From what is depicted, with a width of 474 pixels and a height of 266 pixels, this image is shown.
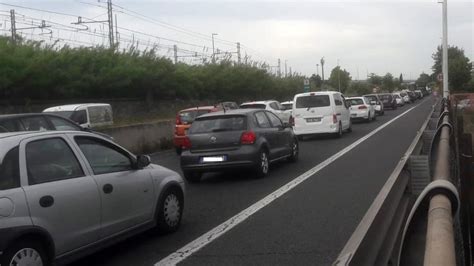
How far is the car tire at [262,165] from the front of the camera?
1286 cm

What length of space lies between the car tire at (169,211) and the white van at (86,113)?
10948 mm

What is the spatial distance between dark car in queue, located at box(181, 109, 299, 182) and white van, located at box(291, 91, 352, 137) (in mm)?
10618

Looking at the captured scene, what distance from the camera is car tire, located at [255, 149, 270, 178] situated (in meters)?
12.9

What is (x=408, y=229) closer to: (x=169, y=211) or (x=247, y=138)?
(x=169, y=211)

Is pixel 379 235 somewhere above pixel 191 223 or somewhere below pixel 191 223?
above

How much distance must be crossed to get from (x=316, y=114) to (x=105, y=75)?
47.5 feet

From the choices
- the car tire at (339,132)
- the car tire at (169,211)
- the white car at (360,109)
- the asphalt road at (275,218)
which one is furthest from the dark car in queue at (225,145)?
the white car at (360,109)

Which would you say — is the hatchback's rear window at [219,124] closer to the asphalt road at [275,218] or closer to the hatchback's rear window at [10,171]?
the asphalt road at [275,218]

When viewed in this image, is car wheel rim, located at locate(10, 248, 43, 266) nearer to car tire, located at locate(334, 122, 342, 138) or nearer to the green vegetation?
car tire, located at locate(334, 122, 342, 138)

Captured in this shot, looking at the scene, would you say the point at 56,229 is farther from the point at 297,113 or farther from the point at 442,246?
the point at 297,113

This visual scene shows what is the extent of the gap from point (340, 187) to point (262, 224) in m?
3.39

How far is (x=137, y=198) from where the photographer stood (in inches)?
284

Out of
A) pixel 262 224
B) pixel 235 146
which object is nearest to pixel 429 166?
pixel 262 224

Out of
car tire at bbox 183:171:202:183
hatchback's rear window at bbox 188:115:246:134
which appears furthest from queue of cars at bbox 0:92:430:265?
car tire at bbox 183:171:202:183
